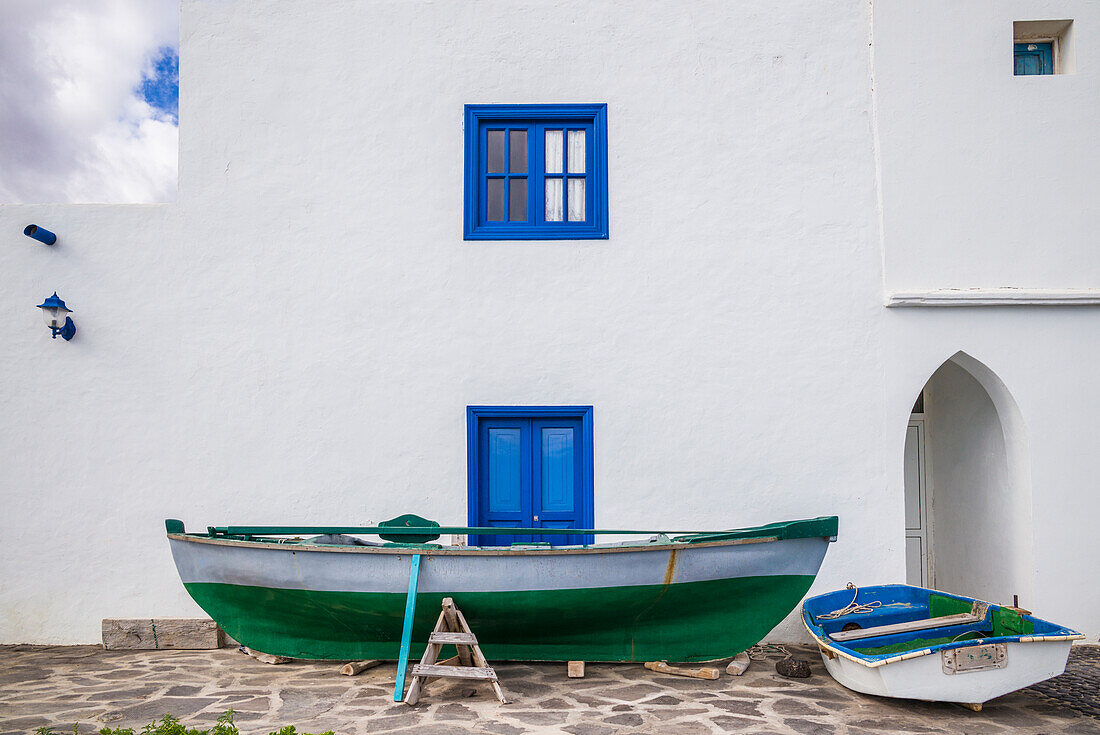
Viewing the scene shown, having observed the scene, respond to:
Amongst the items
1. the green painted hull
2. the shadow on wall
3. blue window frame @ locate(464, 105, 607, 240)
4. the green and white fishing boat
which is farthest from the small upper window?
the green painted hull

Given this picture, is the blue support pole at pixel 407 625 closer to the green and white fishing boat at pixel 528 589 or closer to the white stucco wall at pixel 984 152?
the green and white fishing boat at pixel 528 589

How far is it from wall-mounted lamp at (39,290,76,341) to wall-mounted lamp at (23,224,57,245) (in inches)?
20.5

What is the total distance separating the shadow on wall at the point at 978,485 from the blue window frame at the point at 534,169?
3.82m

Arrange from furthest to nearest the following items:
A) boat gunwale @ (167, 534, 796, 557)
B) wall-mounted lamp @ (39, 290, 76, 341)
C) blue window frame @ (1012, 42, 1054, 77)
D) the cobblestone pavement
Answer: blue window frame @ (1012, 42, 1054, 77)
wall-mounted lamp @ (39, 290, 76, 341)
boat gunwale @ (167, 534, 796, 557)
the cobblestone pavement

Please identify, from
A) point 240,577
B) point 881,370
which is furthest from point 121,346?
point 881,370

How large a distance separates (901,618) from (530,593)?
3.11m

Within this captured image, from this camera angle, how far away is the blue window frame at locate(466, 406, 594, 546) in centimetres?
729

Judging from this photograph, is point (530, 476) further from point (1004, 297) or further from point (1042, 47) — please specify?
point (1042, 47)

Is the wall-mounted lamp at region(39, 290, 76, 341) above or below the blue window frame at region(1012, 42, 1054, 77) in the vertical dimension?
below

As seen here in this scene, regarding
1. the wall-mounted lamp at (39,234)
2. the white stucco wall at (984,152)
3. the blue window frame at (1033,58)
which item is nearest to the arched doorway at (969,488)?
the white stucco wall at (984,152)

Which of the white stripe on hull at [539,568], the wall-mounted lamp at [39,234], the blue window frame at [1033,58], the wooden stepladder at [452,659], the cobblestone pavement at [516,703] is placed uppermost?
the blue window frame at [1033,58]

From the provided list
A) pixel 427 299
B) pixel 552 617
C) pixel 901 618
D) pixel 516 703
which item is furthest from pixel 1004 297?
pixel 516 703

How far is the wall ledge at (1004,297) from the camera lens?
7098mm

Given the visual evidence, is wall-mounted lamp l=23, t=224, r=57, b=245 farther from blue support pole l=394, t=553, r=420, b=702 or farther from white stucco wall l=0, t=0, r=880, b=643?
blue support pole l=394, t=553, r=420, b=702
